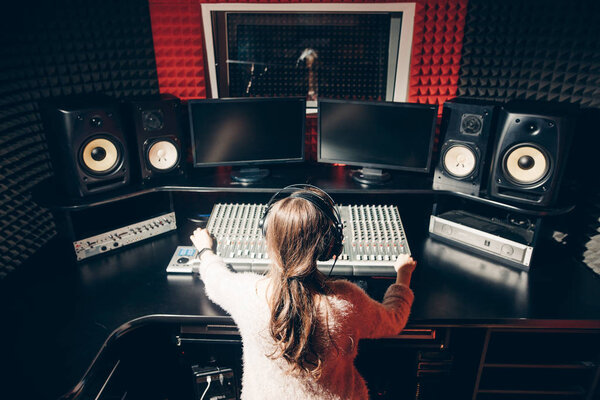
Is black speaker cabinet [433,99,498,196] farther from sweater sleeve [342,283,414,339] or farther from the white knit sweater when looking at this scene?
the white knit sweater

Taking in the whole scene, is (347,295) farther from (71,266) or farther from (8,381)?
(71,266)

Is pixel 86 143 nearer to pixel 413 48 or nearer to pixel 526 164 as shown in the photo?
pixel 413 48

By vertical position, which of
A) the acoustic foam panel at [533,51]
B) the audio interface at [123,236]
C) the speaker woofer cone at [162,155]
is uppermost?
the acoustic foam panel at [533,51]

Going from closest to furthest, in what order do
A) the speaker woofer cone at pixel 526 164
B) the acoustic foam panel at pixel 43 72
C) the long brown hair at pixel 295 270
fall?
the long brown hair at pixel 295 270 < the speaker woofer cone at pixel 526 164 < the acoustic foam panel at pixel 43 72

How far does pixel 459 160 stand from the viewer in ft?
6.44

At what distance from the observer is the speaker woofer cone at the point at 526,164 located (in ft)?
5.63

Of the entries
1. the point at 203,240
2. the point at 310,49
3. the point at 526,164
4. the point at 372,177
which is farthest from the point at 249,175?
the point at 526,164

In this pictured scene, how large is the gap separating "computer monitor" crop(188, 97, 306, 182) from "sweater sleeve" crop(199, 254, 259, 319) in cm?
74

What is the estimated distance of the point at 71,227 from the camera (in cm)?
184

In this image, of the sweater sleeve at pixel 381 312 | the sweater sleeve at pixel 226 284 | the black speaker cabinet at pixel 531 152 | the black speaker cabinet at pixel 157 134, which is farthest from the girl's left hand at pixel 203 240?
the black speaker cabinet at pixel 531 152

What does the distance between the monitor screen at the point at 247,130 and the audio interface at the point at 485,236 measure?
857 millimetres

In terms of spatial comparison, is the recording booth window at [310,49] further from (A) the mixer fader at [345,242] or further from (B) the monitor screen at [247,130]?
Answer: (A) the mixer fader at [345,242]

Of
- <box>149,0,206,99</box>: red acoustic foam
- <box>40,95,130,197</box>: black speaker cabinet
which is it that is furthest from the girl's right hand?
<box>149,0,206,99</box>: red acoustic foam

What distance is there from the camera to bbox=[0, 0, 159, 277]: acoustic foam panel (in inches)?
76.0
